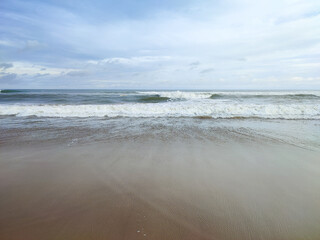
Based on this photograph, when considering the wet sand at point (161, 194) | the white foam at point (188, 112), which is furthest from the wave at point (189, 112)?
the wet sand at point (161, 194)

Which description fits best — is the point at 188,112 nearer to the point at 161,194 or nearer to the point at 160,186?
the point at 160,186

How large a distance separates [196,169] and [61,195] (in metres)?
2.24

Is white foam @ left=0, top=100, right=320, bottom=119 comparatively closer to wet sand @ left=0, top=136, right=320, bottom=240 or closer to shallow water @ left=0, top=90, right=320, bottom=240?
shallow water @ left=0, top=90, right=320, bottom=240

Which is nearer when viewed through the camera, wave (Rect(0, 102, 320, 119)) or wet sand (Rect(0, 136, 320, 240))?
wet sand (Rect(0, 136, 320, 240))

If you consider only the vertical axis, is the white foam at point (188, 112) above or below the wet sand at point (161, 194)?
above

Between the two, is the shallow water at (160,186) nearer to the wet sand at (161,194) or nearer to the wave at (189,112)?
the wet sand at (161,194)

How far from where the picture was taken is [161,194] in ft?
8.68

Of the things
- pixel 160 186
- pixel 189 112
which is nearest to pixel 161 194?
pixel 160 186

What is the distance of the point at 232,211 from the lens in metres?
2.28

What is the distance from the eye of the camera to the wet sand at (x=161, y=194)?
198 cm

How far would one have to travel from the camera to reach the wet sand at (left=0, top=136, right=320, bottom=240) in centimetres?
198

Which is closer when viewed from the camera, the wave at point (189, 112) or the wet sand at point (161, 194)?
the wet sand at point (161, 194)

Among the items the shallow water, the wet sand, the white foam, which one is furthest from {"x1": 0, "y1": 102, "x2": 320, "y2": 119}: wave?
the wet sand

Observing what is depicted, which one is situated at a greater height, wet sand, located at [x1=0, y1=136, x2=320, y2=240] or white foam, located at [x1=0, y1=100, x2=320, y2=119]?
white foam, located at [x1=0, y1=100, x2=320, y2=119]
